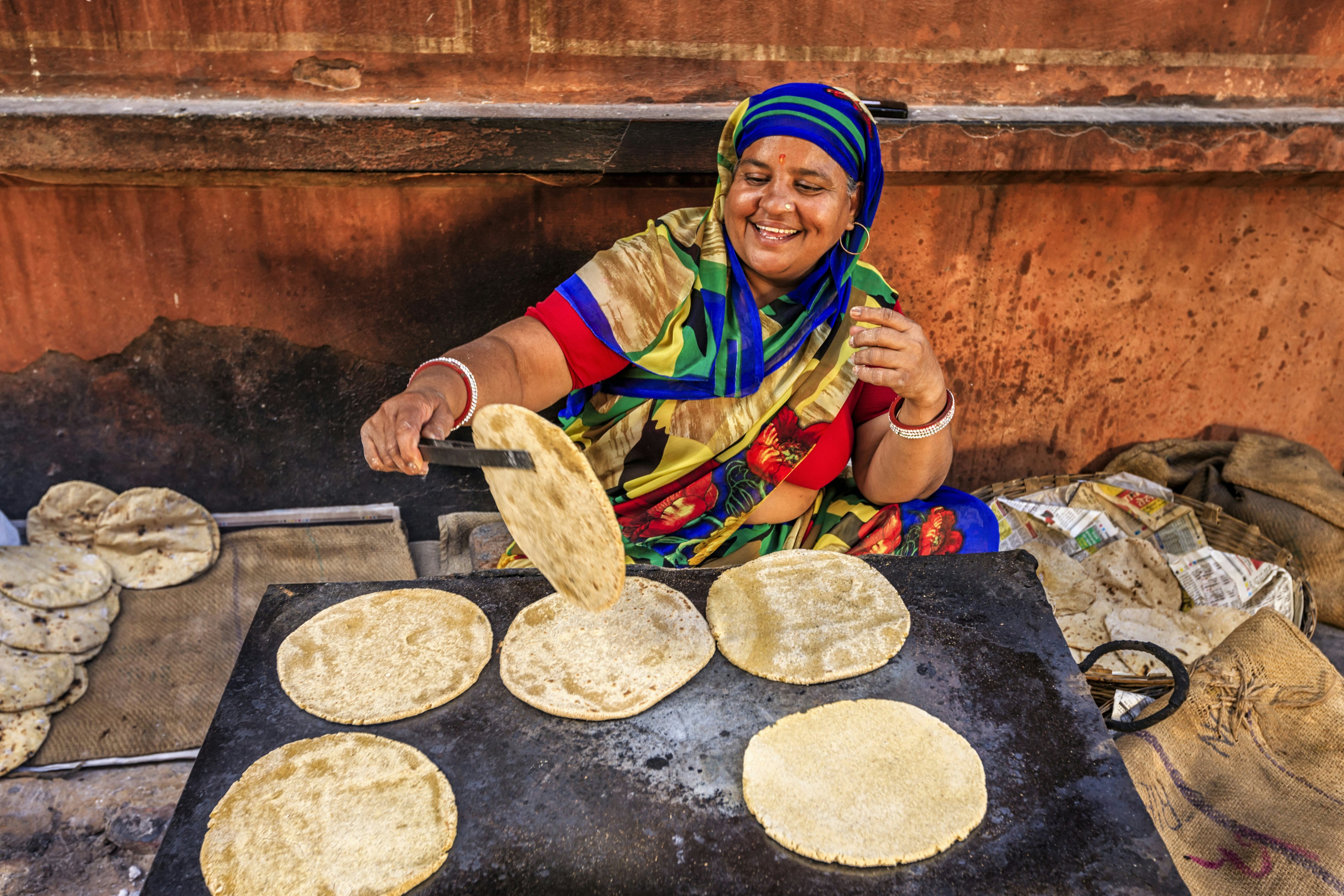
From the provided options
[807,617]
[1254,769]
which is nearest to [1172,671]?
[1254,769]

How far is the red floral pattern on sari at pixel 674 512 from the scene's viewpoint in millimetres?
2057

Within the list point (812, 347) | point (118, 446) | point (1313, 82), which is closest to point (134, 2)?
point (118, 446)

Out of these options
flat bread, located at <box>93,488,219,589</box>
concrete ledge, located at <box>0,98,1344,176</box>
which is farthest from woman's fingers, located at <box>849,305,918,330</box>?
flat bread, located at <box>93,488,219,589</box>

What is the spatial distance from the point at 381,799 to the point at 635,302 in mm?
1124

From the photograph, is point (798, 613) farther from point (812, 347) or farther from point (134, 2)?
point (134, 2)

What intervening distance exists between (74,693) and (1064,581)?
277cm

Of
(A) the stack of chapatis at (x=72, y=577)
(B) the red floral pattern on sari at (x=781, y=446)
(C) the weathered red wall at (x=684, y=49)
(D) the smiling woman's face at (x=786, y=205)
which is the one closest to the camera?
(D) the smiling woman's face at (x=786, y=205)

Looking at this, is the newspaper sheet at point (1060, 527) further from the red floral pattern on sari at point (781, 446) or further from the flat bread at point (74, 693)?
the flat bread at point (74, 693)

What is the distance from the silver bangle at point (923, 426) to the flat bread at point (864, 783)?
2.05 ft

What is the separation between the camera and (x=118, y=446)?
2619 mm

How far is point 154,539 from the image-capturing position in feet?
8.48

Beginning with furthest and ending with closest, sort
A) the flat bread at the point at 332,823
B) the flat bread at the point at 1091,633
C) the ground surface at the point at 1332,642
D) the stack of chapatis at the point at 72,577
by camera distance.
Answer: the ground surface at the point at 1332,642
the flat bread at the point at 1091,633
the stack of chapatis at the point at 72,577
the flat bread at the point at 332,823

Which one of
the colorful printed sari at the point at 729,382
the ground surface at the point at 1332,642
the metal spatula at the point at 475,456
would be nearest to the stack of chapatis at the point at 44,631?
the colorful printed sari at the point at 729,382

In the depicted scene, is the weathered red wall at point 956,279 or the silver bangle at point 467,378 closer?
the silver bangle at point 467,378
